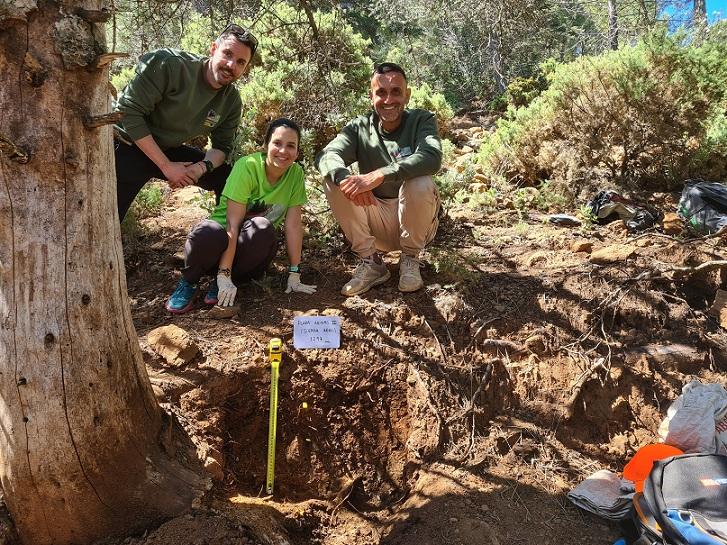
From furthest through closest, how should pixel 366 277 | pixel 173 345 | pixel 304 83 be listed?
pixel 304 83, pixel 366 277, pixel 173 345

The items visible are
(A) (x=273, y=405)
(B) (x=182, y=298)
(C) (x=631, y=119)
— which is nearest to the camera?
(A) (x=273, y=405)

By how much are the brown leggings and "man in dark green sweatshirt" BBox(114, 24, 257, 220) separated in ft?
1.20

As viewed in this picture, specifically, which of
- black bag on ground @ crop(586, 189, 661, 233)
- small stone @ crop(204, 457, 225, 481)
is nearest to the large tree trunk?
small stone @ crop(204, 457, 225, 481)

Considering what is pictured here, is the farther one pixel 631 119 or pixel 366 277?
pixel 631 119

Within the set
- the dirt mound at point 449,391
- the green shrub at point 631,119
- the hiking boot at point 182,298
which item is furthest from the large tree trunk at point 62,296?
the green shrub at point 631,119

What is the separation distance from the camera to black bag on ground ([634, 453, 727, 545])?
6.23 ft

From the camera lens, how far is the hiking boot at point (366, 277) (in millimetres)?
3422

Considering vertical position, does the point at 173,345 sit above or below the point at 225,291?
below

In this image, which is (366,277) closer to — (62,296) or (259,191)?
(259,191)

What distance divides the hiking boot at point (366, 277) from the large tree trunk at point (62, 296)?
162 cm

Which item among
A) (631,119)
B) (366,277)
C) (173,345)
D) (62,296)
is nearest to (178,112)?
(173,345)

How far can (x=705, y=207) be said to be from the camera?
4.19 metres

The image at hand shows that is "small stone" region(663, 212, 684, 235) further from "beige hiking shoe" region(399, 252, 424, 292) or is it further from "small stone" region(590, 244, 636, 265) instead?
"beige hiking shoe" region(399, 252, 424, 292)

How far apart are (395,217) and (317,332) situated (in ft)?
3.08
